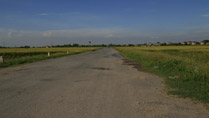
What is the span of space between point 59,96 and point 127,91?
2.40m

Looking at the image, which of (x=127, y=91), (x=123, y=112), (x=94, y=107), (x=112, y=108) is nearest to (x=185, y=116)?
(x=123, y=112)

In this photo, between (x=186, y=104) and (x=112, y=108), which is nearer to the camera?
(x=112, y=108)

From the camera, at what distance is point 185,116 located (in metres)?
3.92

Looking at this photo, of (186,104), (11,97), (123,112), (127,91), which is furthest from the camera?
(127,91)

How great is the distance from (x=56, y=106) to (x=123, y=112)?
1785 mm

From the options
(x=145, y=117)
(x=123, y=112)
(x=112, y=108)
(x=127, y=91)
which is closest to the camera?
(x=145, y=117)

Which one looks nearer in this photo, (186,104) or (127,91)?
(186,104)

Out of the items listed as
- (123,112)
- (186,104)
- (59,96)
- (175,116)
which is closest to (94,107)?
(123,112)

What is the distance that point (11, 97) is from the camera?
215 inches

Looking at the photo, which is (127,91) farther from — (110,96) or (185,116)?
(185,116)

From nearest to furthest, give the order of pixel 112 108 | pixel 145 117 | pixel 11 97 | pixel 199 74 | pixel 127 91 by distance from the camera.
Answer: pixel 145 117 → pixel 112 108 → pixel 11 97 → pixel 127 91 → pixel 199 74

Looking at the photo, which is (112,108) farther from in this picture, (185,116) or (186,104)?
(186,104)

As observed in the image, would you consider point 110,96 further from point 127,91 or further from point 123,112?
point 123,112

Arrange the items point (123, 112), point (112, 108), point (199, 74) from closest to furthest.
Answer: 1. point (123, 112)
2. point (112, 108)
3. point (199, 74)
